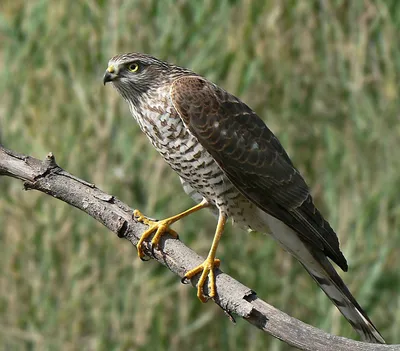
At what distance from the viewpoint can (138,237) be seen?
3.53 m

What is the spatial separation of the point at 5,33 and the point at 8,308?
5.52 feet

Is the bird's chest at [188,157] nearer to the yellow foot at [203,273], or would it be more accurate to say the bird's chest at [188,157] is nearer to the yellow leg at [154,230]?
the yellow leg at [154,230]

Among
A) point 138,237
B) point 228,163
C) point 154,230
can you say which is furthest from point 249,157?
point 138,237

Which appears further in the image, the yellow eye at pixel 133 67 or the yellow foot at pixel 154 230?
the yellow eye at pixel 133 67

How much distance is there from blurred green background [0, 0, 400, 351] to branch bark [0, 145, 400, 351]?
1351 mm

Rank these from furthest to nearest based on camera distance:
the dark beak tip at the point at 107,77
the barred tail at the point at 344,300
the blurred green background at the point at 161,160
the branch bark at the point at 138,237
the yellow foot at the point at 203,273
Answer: the blurred green background at the point at 161,160, the dark beak tip at the point at 107,77, the barred tail at the point at 344,300, the yellow foot at the point at 203,273, the branch bark at the point at 138,237

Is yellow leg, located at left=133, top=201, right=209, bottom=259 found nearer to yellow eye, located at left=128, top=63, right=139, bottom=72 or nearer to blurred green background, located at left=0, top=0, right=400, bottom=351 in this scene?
yellow eye, located at left=128, top=63, right=139, bottom=72

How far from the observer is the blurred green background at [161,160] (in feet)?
15.7

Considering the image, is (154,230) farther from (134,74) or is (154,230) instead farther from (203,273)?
(134,74)

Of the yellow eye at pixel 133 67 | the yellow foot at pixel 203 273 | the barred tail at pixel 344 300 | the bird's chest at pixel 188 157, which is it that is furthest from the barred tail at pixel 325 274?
the yellow eye at pixel 133 67

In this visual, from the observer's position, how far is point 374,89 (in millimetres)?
4879

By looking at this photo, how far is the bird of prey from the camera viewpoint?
3.73 m

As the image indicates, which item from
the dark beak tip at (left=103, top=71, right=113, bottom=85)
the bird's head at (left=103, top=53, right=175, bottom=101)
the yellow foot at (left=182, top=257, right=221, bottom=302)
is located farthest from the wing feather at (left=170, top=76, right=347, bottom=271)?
the yellow foot at (left=182, top=257, right=221, bottom=302)

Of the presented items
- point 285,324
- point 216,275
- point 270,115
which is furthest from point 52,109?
point 285,324
